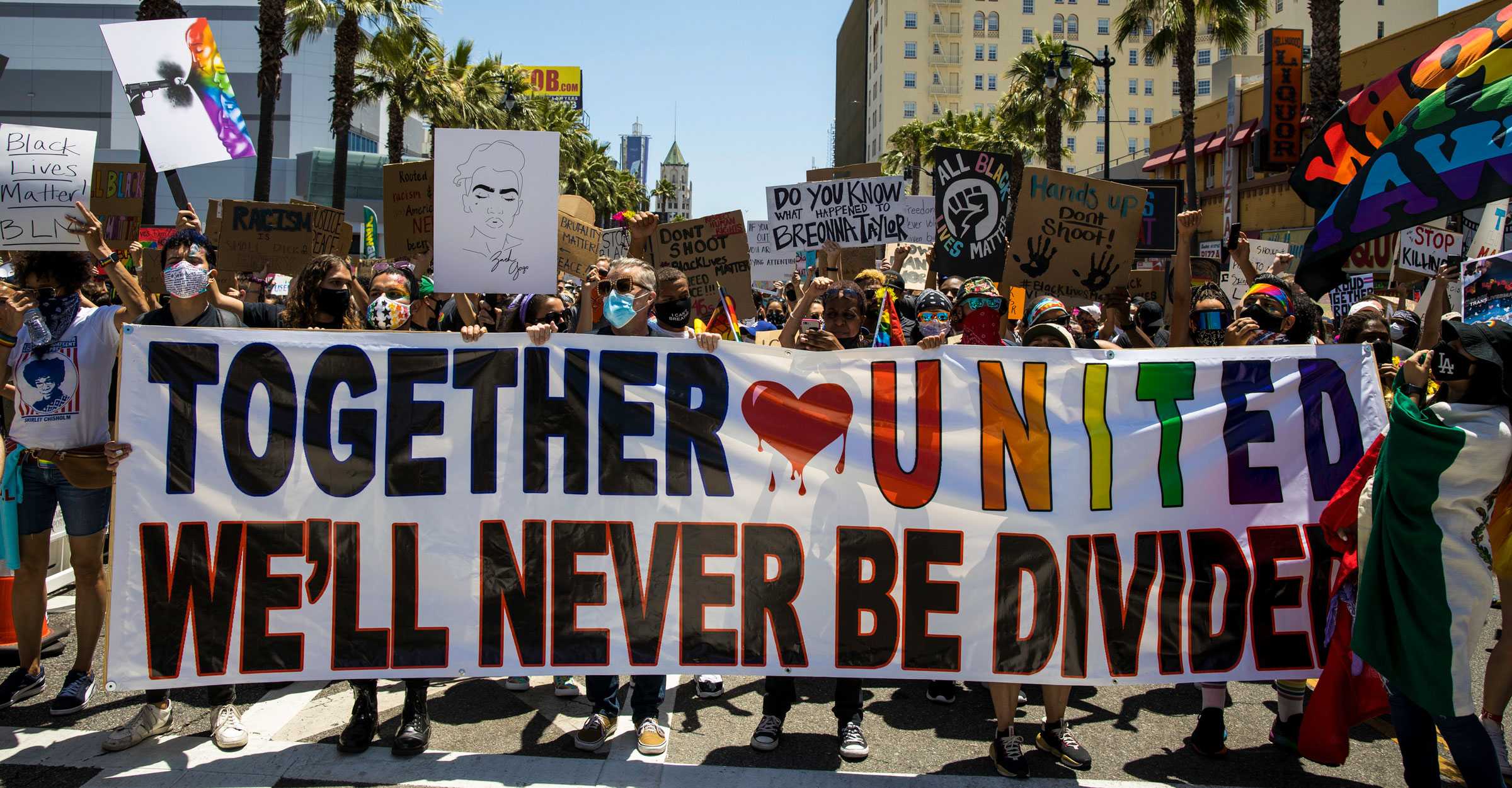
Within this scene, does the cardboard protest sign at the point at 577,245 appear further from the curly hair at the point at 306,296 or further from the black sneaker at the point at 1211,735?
the black sneaker at the point at 1211,735

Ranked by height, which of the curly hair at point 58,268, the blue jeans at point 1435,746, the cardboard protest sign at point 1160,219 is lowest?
the blue jeans at point 1435,746

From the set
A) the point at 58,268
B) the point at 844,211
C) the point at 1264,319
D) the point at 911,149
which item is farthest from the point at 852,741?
the point at 911,149

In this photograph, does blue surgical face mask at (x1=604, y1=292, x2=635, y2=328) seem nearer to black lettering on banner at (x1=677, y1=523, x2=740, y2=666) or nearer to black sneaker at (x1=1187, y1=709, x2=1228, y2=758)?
black lettering on banner at (x1=677, y1=523, x2=740, y2=666)

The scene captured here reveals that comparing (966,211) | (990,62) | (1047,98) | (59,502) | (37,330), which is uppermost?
(990,62)

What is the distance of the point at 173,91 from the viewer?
6.29 m

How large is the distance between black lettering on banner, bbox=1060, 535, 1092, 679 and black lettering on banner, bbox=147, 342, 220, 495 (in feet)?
11.6

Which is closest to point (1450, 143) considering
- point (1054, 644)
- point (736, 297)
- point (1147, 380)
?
point (1147, 380)

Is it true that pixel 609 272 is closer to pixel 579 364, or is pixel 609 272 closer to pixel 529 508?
pixel 579 364

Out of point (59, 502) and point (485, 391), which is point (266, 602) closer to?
point (485, 391)

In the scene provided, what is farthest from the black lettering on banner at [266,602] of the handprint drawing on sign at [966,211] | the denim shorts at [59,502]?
the handprint drawing on sign at [966,211]

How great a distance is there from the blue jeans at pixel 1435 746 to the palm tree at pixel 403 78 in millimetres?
28383

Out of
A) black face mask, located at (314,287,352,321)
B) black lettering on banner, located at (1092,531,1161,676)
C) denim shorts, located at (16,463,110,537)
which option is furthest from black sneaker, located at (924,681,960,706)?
denim shorts, located at (16,463,110,537)

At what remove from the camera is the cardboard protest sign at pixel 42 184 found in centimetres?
507

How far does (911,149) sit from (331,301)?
57.2m
